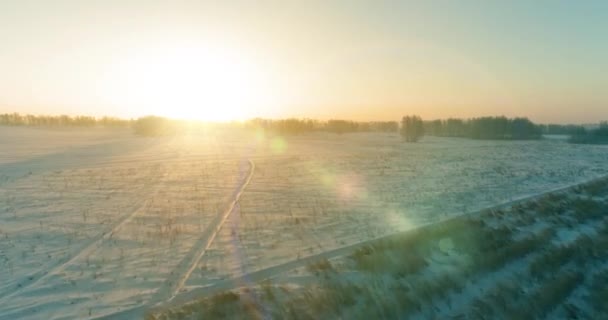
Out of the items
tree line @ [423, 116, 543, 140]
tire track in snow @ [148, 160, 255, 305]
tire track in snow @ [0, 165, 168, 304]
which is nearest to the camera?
tire track in snow @ [148, 160, 255, 305]

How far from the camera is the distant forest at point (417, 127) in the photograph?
97.8 metres

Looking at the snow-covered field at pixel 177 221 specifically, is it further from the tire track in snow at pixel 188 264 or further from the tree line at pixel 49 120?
the tree line at pixel 49 120

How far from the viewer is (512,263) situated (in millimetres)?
11539

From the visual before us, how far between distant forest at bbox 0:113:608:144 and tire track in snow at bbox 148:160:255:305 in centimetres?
8169

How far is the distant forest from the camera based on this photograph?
97788 mm

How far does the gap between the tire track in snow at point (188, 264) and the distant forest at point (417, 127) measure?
81694 millimetres

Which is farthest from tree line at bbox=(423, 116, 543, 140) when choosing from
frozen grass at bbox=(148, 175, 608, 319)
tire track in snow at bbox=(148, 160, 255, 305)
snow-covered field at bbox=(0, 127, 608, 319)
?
tire track in snow at bbox=(148, 160, 255, 305)

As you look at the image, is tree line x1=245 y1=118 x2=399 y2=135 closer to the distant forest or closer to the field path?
the distant forest

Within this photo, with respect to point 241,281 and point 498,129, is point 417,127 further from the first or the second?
point 241,281

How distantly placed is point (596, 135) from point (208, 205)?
123 m

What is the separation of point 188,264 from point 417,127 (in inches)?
3393

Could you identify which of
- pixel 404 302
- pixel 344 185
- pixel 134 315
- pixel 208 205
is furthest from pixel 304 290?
pixel 344 185

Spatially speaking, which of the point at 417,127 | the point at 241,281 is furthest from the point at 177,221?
the point at 417,127

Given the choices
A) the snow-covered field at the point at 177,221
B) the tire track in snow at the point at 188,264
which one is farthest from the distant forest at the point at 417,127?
the tire track in snow at the point at 188,264
